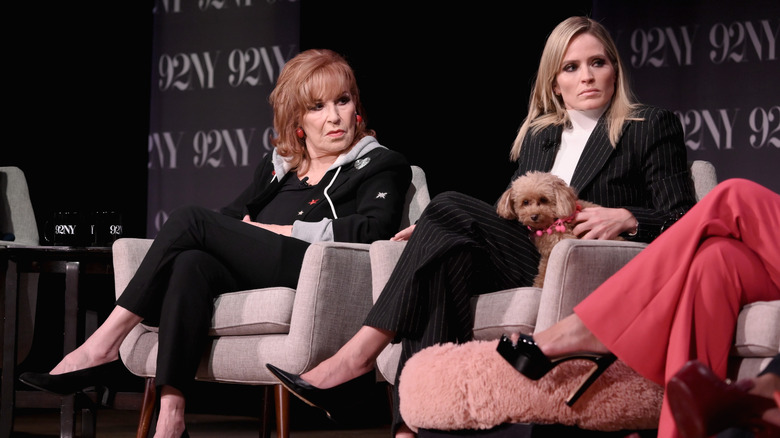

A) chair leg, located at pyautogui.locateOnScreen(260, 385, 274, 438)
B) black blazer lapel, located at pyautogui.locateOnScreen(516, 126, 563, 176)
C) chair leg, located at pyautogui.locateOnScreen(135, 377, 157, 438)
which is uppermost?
black blazer lapel, located at pyautogui.locateOnScreen(516, 126, 563, 176)

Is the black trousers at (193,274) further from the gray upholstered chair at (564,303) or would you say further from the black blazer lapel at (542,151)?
the black blazer lapel at (542,151)

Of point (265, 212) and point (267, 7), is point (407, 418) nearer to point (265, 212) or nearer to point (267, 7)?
point (265, 212)

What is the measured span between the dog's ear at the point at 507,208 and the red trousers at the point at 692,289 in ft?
2.28

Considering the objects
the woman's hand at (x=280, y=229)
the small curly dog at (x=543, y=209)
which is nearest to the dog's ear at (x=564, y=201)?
the small curly dog at (x=543, y=209)

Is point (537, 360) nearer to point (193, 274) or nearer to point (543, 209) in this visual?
point (543, 209)

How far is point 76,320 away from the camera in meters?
3.40

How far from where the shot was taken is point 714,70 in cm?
477

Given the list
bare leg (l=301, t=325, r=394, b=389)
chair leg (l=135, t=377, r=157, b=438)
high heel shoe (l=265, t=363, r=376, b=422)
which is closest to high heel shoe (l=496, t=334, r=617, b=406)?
bare leg (l=301, t=325, r=394, b=389)

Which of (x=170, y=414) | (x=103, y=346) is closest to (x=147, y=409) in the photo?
(x=103, y=346)

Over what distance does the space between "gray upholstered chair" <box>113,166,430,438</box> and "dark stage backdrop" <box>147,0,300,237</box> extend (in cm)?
263

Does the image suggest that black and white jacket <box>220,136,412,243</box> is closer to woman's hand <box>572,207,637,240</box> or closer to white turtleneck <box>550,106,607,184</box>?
white turtleneck <box>550,106,607,184</box>

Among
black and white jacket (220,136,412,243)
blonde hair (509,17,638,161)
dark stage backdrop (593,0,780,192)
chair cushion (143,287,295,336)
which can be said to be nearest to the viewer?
chair cushion (143,287,295,336)

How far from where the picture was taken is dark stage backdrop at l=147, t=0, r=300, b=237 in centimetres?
543

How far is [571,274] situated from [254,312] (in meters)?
1.05
